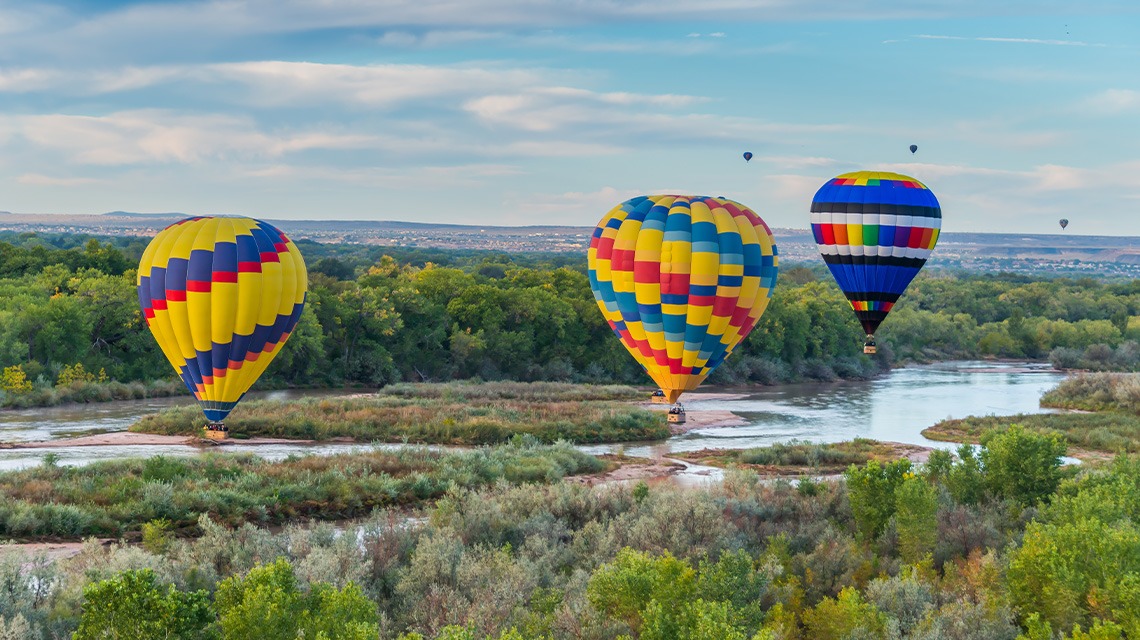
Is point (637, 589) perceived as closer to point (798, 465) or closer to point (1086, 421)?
point (798, 465)

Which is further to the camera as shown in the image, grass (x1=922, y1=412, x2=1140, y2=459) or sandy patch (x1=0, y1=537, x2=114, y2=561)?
grass (x1=922, y1=412, x2=1140, y2=459)

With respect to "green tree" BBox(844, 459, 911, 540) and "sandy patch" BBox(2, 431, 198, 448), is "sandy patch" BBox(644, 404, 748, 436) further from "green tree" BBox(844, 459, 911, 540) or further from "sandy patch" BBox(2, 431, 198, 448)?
"green tree" BBox(844, 459, 911, 540)

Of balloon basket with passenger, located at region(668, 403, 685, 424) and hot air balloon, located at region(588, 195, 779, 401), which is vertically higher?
hot air balloon, located at region(588, 195, 779, 401)

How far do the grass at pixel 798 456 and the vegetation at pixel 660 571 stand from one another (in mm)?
10133

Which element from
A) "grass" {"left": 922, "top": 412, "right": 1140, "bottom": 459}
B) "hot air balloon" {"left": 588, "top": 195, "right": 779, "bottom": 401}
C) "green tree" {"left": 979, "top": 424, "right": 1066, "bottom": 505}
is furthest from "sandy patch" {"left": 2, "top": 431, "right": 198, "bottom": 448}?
"grass" {"left": 922, "top": 412, "right": 1140, "bottom": 459}

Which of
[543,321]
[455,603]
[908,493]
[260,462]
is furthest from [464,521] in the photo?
[543,321]

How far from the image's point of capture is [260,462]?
97.9ft

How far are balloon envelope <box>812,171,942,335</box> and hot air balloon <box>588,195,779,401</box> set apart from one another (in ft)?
10.5

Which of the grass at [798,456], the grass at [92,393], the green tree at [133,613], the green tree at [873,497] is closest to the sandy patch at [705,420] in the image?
the grass at [798,456]

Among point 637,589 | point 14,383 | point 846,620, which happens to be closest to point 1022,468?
point 846,620

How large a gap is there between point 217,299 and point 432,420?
1454 cm

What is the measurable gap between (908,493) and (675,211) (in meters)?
12.6

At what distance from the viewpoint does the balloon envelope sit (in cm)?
3316

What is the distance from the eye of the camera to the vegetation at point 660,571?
1304 centimetres
